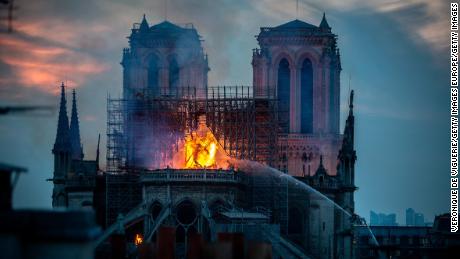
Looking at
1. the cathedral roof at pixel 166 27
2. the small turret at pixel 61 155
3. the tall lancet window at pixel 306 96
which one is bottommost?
the small turret at pixel 61 155

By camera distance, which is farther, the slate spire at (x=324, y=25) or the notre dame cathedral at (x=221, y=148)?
the slate spire at (x=324, y=25)

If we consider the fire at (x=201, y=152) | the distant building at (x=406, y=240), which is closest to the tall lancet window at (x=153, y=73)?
the fire at (x=201, y=152)

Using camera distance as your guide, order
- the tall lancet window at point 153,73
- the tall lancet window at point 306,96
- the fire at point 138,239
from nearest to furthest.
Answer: the fire at point 138,239 < the tall lancet window at point 153,73 < the tall lancet window at point 306,96

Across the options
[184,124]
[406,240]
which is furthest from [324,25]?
[406,240]

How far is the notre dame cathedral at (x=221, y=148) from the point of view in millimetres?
88938

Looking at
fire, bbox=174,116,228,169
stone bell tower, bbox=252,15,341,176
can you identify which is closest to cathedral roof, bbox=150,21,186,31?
stone bell tower, bbox=252,15,341,176

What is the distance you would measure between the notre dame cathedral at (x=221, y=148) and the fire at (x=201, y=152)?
0.37ft

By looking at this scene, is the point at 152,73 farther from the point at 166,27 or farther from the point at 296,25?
the point at 296,25

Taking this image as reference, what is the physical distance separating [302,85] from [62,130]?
18.7 metres

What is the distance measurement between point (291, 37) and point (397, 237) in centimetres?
3577

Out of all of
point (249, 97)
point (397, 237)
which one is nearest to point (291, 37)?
point (249, 97)

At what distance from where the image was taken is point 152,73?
352 ft

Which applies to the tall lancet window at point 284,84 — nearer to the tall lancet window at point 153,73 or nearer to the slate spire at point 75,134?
the tall lancet window at point 153,73

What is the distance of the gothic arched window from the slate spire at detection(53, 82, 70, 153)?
6615mm
